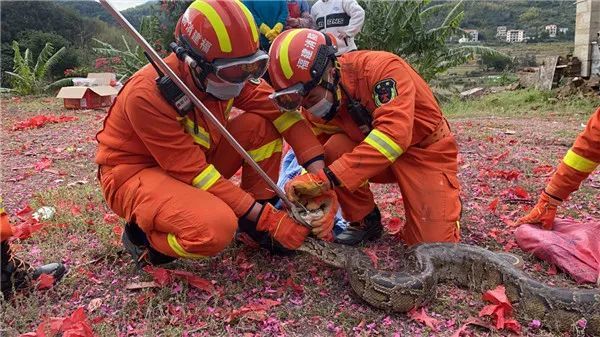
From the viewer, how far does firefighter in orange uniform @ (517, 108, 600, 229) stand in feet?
11.5

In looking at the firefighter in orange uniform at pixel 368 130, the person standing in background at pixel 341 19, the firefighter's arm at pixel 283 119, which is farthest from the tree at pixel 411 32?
the firefighter's arm at pixel 283 119

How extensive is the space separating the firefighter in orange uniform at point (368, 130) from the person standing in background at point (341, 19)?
9.88 ft

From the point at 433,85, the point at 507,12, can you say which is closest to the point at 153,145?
the point at 433,85

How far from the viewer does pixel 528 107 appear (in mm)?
11578

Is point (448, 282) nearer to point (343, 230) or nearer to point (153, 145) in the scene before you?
point (343, 230)

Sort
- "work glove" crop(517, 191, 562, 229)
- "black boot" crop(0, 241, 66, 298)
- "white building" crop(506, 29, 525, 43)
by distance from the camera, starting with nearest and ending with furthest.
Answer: "black boot" crop(0, 241, 66, 298)
"work glove" crop(517, 191, 562, 229)
"white building" crop(506, 29, 525, 43)

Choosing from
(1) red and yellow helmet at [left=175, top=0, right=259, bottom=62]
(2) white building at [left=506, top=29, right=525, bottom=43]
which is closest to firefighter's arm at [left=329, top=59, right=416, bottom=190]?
(1) red and yellow helmet at [left=175, top=0, right=259, bottom=62]

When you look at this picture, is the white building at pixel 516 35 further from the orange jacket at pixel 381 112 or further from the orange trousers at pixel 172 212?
the orange trousers at pixel 172 212

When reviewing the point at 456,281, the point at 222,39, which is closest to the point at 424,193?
the point at 456,281

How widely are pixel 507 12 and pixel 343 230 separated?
38.7m

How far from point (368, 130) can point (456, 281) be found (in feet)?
3.92

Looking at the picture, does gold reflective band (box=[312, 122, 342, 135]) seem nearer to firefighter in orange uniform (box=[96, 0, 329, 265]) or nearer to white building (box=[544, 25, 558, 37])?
firefighter in orange uniform (box=[96, 0, 329, 265])

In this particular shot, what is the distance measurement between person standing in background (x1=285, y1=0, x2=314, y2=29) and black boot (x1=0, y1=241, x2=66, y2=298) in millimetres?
3726

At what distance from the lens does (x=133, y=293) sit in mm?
3127
